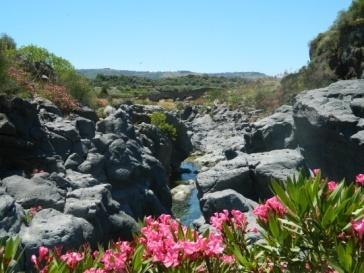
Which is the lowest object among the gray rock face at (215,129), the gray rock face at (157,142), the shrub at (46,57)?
the gray rock face at (215,129)

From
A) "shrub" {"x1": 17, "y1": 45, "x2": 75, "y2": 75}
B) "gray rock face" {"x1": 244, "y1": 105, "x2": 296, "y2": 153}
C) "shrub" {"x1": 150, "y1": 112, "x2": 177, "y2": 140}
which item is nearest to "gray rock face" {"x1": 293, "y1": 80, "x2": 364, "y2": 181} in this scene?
"gray rock face" {"x1": 244, "y1": 105, "x2": 296, "y2": 153}

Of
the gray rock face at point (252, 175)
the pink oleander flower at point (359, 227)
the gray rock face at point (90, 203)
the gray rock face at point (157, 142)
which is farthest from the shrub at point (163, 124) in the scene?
the pink oleander flower at point (359, 227)

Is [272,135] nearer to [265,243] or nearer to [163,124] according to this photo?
[163,124]

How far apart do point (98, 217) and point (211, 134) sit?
44.4 m

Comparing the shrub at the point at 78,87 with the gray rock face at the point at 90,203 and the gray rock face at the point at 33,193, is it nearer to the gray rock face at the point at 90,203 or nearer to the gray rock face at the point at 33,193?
the gray rock face at the point at 90,203

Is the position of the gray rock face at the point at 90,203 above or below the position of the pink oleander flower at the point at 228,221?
below

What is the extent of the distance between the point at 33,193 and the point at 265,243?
9.45 metres

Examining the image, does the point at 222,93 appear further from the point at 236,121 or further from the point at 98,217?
the point at 98,217

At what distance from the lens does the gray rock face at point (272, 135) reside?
72.3 ft

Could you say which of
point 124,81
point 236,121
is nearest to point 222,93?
point 236,121

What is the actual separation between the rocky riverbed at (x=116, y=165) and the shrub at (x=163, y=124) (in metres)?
12.3

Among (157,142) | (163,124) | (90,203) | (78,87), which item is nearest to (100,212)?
(90,203)

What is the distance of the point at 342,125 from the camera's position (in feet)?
58.5

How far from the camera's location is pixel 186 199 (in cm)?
2852
